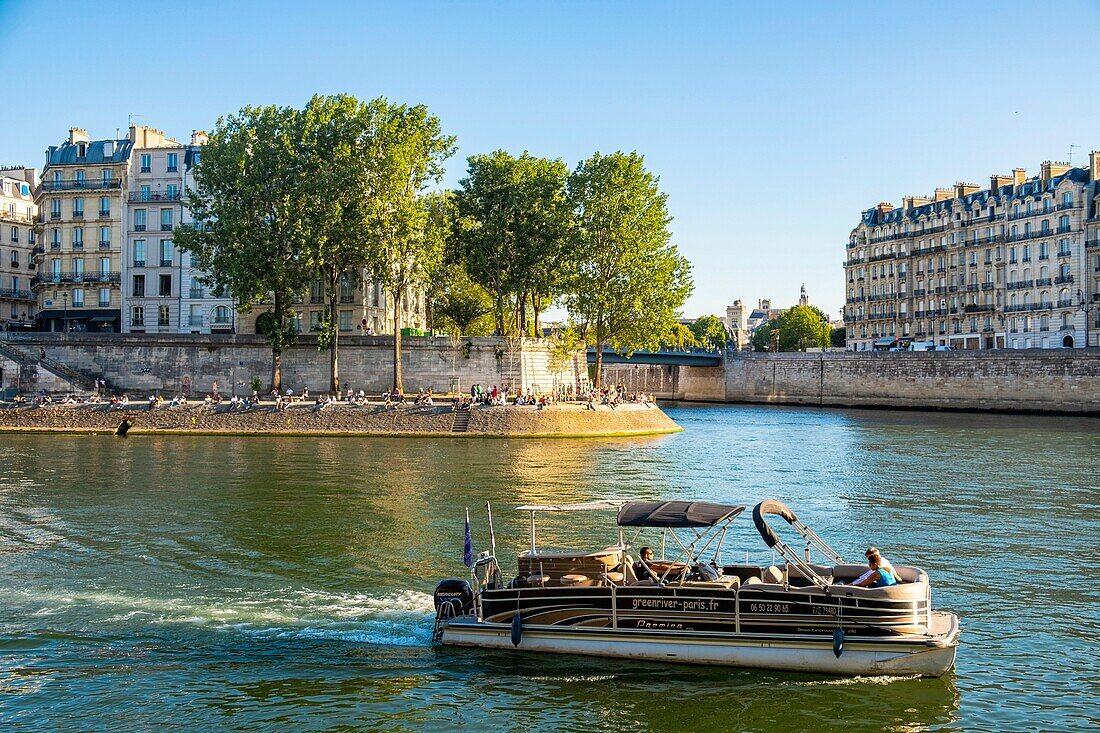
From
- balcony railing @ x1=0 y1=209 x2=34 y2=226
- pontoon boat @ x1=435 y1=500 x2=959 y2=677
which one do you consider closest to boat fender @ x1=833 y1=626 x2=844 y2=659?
pontoon boat @ x1=435 y1=500 x2=959 y2=677

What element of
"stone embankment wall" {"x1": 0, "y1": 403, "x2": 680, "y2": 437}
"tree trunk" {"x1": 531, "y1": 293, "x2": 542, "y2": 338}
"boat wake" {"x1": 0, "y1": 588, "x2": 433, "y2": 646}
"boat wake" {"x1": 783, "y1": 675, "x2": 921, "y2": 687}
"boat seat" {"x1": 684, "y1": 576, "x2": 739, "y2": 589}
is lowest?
"boat wake" {"x1": 783, "y1": 675, "x2": 921, "y2": 687}

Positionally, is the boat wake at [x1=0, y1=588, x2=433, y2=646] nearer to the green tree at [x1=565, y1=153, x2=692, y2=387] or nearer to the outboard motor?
the outboard motor

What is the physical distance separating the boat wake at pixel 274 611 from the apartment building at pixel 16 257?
91.7 meters

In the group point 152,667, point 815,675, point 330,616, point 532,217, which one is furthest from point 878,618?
point 532,217

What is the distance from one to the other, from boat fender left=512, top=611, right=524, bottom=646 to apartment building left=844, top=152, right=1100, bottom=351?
9457cm

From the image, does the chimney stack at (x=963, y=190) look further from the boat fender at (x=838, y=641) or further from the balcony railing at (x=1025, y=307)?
the boat fender at (x=838, y=641)

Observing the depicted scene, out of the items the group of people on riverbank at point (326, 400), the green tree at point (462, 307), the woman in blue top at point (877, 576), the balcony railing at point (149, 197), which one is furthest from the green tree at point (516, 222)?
the woman in blue top at point (877, 576)

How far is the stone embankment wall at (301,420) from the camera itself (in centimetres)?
6512

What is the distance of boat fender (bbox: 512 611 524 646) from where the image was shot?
20.0 m

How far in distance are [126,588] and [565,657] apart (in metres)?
11.3

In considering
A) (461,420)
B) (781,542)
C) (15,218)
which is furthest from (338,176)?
(15,218)

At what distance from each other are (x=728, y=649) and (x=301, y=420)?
50.2 meters

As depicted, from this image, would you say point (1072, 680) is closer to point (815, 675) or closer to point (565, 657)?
point (815, 675)

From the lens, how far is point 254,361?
77.6 metres
